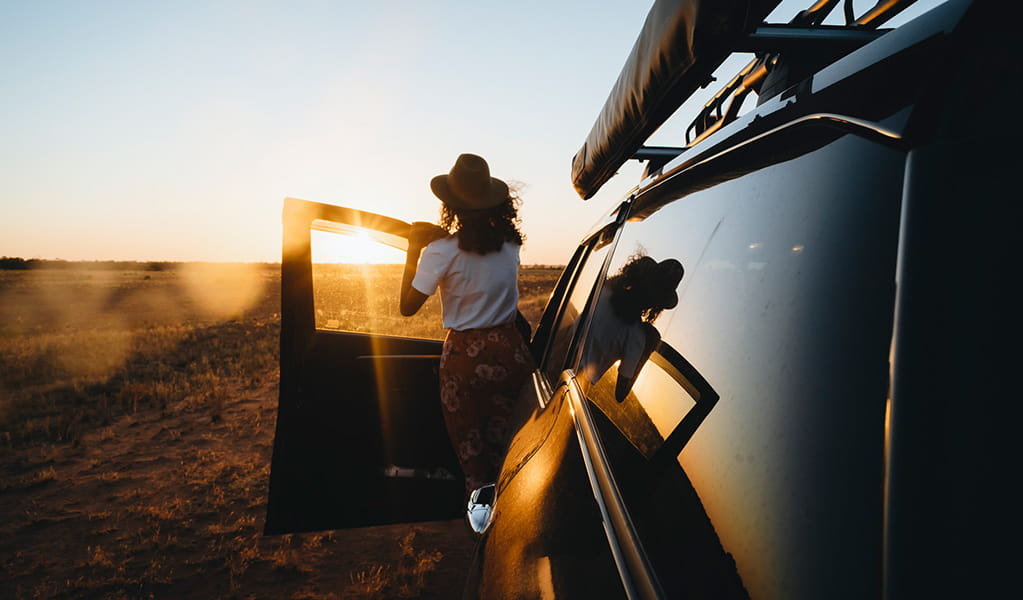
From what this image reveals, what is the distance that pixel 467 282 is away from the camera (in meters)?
2.57

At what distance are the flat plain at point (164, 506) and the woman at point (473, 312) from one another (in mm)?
703

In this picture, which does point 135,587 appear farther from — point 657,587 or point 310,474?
point 657,587

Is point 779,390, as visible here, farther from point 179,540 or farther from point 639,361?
point 179,540

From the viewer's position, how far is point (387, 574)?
11.5ft

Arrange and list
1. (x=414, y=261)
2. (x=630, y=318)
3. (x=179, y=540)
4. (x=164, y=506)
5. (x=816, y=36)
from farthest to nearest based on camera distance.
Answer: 1. (x=164, y=506)
2. (x=179, y=540)
3. (x=414, y=261)
4. (x=630, y=318)
5. (x=816, y=36)

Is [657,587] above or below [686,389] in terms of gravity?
below

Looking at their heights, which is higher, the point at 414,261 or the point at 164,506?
the point at 414,261

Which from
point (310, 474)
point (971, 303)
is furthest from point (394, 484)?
point (971, 303)

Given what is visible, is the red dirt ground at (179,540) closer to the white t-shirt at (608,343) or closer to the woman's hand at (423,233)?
the woman's hand at (423,233)

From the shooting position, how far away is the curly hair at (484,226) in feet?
8.34

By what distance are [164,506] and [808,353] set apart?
5.68 meters

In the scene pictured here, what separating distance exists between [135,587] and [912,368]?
4.44 m

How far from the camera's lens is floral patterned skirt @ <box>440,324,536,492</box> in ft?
8.35

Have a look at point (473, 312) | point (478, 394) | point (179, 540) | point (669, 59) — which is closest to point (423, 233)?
point (473, 312)
